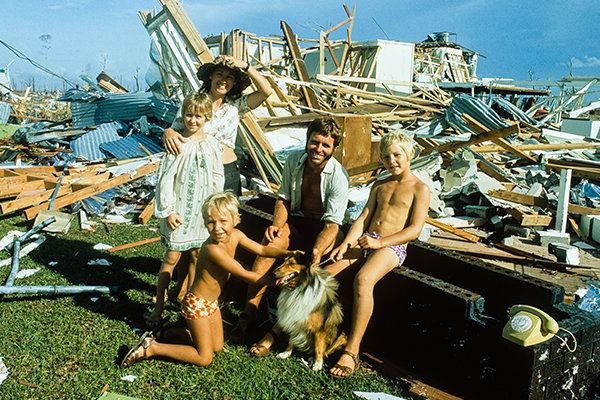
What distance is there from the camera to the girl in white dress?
3512 millimetres

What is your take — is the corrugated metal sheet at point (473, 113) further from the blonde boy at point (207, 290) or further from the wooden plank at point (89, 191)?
the blonde boy at point (207, 290)

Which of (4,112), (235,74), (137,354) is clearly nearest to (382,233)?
(235,74)

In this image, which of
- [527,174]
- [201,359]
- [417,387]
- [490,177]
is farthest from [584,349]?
[527,174]

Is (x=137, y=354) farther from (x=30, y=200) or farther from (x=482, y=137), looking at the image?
(x=482, y=137)

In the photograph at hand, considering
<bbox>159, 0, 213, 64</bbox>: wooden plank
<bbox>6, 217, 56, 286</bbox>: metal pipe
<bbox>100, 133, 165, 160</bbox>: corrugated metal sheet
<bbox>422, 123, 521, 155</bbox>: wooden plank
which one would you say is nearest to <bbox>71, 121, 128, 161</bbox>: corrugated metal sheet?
<bbox>100, 133, 165, 160</bbox>: corrugated metal sheet

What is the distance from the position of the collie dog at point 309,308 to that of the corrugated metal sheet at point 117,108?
9.54 meters

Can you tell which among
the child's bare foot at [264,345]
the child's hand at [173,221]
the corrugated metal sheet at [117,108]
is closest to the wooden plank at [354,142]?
the child's hand at [173,221]

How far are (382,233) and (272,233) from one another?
3.18 feet

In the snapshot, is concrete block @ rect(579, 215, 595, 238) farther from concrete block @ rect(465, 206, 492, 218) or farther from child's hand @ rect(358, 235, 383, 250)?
child's hand @ rect(358, 235, 383, 250)

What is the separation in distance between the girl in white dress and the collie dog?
0.99m

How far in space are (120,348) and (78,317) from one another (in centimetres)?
71

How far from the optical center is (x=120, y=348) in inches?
132

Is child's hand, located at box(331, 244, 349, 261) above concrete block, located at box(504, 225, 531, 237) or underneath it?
above

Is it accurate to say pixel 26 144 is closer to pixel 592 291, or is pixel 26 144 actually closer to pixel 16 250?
pixel 16 250
